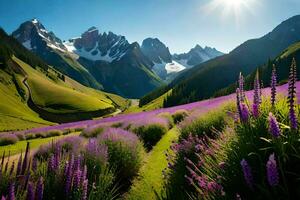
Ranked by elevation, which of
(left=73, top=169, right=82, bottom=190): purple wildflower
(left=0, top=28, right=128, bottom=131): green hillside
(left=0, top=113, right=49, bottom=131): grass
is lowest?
(left=73, top=169, right=82, bottom=190): purple wildflower

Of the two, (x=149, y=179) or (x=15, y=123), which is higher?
(x=15, y=123)

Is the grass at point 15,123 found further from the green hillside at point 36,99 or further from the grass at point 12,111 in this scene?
the green hillside at point 36,99

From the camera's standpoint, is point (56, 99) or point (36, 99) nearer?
point (36, 99)

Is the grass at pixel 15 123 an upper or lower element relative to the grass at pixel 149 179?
upper

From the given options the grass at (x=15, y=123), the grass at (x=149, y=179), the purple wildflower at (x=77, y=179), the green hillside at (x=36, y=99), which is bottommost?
the grass at (x=149, y=179)

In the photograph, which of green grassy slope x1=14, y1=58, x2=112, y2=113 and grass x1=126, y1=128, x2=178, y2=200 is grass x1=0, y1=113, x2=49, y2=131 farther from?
grass x1=126, y1=128, x2=178, y2=200

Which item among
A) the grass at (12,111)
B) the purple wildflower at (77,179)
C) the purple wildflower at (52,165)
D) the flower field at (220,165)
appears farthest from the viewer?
the grass at (12,111)

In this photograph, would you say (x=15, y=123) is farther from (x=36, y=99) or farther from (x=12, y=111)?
(x=36, y=99)

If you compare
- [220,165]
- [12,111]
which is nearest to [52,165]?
[220,165]

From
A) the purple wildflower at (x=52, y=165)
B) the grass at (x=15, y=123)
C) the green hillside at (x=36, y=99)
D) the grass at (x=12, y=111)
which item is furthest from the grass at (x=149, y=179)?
the green hillside at (x=36, y=99)

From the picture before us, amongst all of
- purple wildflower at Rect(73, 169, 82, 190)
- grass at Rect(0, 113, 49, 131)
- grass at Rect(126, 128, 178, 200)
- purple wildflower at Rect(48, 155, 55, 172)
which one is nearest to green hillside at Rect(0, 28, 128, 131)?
grass at Rect(0, 113, 49, 131)

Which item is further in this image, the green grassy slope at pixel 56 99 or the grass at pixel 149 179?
the green grassy slope at pixel 56 99

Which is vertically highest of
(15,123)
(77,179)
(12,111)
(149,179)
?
(12,111)

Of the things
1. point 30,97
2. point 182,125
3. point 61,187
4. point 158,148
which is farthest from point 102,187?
point 30,97
